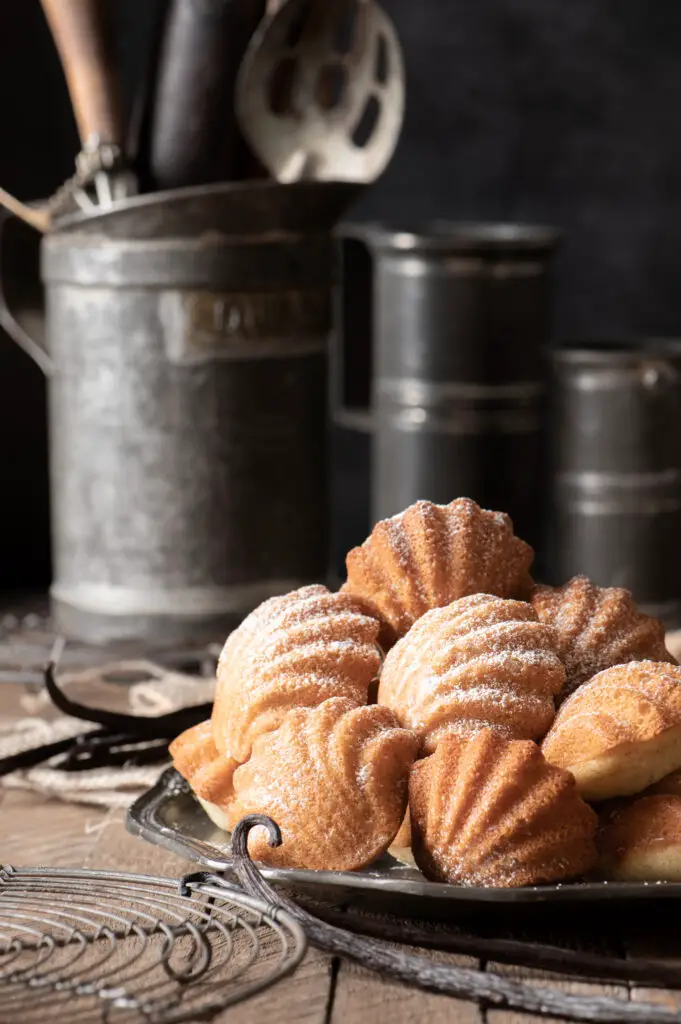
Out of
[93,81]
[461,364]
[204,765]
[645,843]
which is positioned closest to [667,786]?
[645,843]

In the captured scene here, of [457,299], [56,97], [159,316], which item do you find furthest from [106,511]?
[56,97]

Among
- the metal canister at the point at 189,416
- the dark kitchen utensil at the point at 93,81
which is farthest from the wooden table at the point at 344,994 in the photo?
the dark kitchen utensil at the point at 93,81

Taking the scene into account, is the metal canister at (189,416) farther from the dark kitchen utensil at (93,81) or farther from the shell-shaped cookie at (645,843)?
the shell-shaped cookie at (645,843)

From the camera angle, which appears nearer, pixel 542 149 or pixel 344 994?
pixel 344 994

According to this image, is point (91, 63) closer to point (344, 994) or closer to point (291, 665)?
point (291, 665)

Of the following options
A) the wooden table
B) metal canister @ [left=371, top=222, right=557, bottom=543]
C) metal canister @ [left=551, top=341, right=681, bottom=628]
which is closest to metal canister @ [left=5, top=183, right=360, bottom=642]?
metal canister @ [left=371, top=222, right=557, bottom=543]
